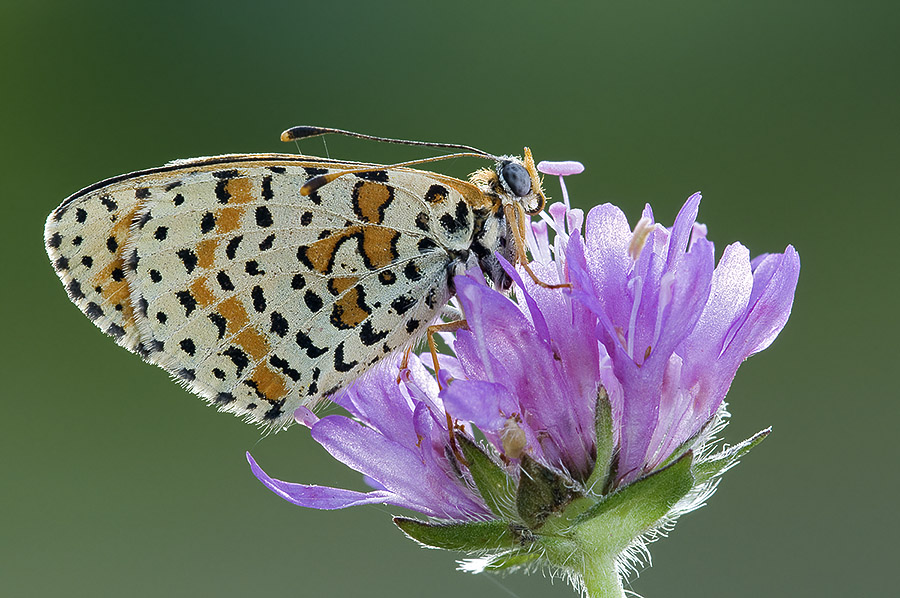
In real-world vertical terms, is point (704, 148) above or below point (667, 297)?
below

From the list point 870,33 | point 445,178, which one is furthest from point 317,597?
point 870,33

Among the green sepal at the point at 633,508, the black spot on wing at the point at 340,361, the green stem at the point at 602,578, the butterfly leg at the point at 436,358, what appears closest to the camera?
the green sepal at the point at 633,508

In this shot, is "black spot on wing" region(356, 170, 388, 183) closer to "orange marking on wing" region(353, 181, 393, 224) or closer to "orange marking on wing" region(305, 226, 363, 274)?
"orange marking on wing" region(353, 181, 393, 224)

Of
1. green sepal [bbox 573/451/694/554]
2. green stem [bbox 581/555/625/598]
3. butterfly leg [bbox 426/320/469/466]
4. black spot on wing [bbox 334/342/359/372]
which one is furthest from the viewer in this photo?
black spot on wing [bbox 334/342/359/372]

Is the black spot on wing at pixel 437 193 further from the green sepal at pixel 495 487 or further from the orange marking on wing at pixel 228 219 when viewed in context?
the green sepal at pixel 495 487

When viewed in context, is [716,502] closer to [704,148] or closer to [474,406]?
[704,148]

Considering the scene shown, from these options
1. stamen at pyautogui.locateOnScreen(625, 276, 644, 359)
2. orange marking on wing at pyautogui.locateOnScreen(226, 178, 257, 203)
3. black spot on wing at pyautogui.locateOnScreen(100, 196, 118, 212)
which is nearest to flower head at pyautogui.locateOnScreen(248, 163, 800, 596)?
stamen at pyautogui.locateOnScreen(625, 276, 644, 359)

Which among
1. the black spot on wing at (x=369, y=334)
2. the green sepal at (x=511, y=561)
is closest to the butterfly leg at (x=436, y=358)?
the black spot on wing at (x=369, y=334)

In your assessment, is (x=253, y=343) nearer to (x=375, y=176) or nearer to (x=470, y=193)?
(x=375, y=176)
